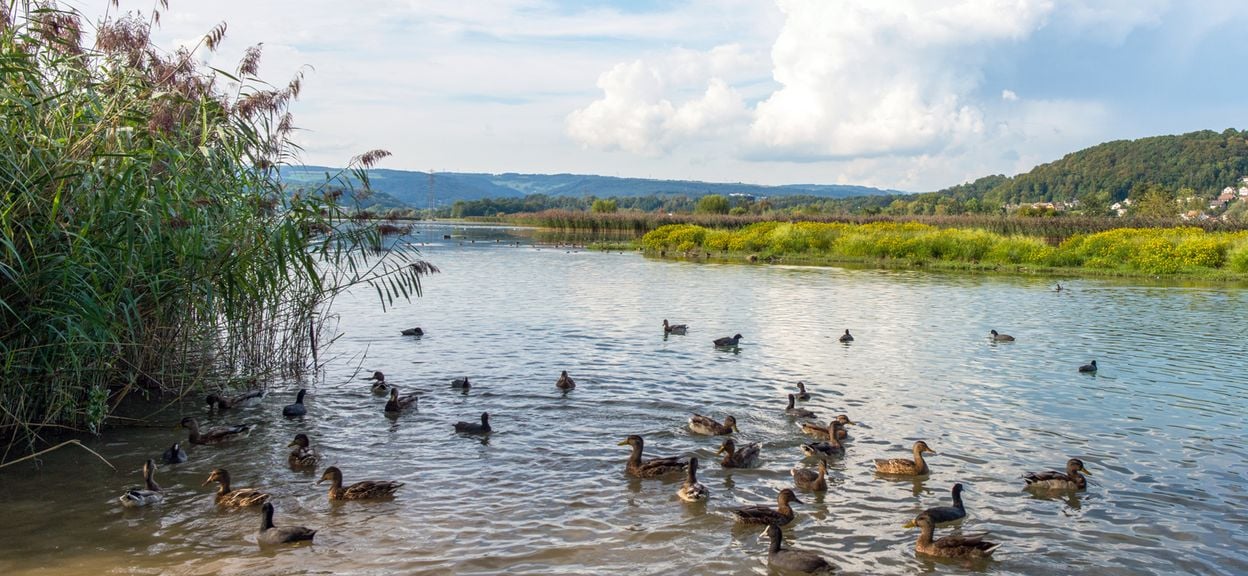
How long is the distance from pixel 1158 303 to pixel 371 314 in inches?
1041

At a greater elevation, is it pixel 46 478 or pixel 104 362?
pixel 104 362

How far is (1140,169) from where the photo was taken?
142m

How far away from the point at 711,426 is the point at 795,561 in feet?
14.9

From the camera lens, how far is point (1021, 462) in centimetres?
1151

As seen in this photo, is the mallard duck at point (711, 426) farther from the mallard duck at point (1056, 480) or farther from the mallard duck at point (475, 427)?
the mallard duck at point (1056, 480)

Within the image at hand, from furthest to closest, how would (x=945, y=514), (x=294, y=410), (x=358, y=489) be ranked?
(x=294, y=410) → (x=358, y=489) → (x=945, y=514)

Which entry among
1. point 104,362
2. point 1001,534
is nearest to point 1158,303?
point 1001,534

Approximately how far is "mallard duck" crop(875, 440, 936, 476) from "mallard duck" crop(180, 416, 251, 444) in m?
8.48

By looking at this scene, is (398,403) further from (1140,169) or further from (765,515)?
(1140,169)

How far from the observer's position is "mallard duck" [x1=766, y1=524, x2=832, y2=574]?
8.01m

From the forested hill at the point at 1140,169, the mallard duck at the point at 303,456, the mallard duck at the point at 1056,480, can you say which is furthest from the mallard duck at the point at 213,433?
the forested hill at the point at 1140,169

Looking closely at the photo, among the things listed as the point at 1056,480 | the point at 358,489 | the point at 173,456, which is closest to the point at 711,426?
the point at 1056,480

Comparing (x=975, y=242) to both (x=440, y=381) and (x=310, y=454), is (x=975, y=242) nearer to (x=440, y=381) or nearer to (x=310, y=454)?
(x=440, y=381)

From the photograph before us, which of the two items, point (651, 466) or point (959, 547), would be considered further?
point (651, 466)
